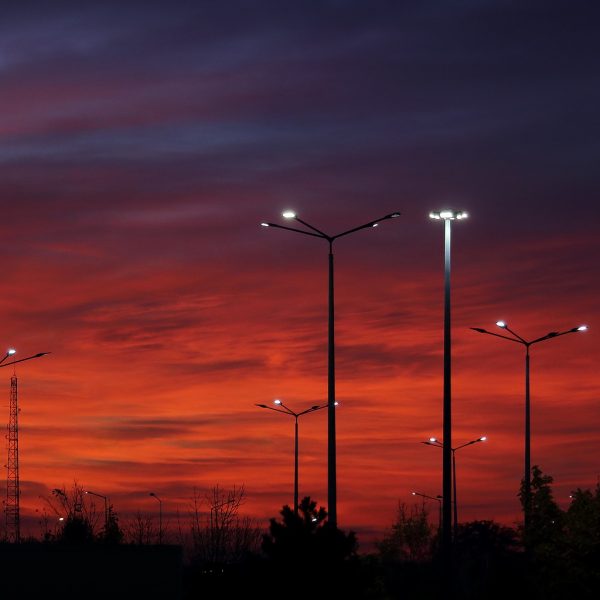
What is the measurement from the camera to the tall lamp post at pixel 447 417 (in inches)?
1699

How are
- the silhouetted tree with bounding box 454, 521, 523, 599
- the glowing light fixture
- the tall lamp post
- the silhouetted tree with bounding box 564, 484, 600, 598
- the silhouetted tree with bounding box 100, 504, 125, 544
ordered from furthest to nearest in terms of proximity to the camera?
the silhouetted tree with bounding box 100, 504, 125, 544
the silhouetted tree with bounding box 454, 521, 523, 599
the silhouetted tree with bounding box 564, 484, 600, 598
the glowing light fixture
the tall lamp post

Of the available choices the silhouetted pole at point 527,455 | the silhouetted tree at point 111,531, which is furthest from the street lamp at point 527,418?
the silhouetted tree at point 111,531

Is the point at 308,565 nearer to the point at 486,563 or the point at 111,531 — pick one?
the point at 486,563

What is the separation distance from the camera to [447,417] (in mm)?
45281

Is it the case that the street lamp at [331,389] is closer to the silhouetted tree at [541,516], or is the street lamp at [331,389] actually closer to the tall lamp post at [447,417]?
the tall lamp post at [447,417]

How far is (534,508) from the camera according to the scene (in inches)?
2945

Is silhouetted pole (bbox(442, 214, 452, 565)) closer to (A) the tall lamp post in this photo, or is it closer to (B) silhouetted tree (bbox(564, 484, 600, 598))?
(A) the tall lamp post

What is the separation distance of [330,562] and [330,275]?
9.70 meters

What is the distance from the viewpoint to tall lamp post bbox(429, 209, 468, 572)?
4316 centimetres

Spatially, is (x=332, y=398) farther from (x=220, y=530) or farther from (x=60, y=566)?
(x=220, y=530)

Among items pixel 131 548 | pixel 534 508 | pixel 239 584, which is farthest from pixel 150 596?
pixel 534 508

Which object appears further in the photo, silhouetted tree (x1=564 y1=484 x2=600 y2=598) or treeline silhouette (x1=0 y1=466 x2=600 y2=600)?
silhouetted tree (x1=564 y1=484 x2=600 y2=598)

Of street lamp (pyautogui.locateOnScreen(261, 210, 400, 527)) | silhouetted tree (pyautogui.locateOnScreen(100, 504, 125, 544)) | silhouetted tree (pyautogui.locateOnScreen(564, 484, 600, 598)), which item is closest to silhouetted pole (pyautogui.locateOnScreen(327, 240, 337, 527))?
street lamp (pyautogui.locateOnScreen(261, 210, 400, 527))

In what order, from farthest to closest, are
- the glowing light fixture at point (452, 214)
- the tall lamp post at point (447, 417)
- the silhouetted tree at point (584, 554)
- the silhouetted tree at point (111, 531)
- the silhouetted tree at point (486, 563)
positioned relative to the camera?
the silhouetted tree at point (111, 531) → the silhouetted tree at point (486, 563) → the silhouetted tree at point (584, 554) → the glowing light fixture at point (452, 214) → the tall lamp post at point (447, 417)
